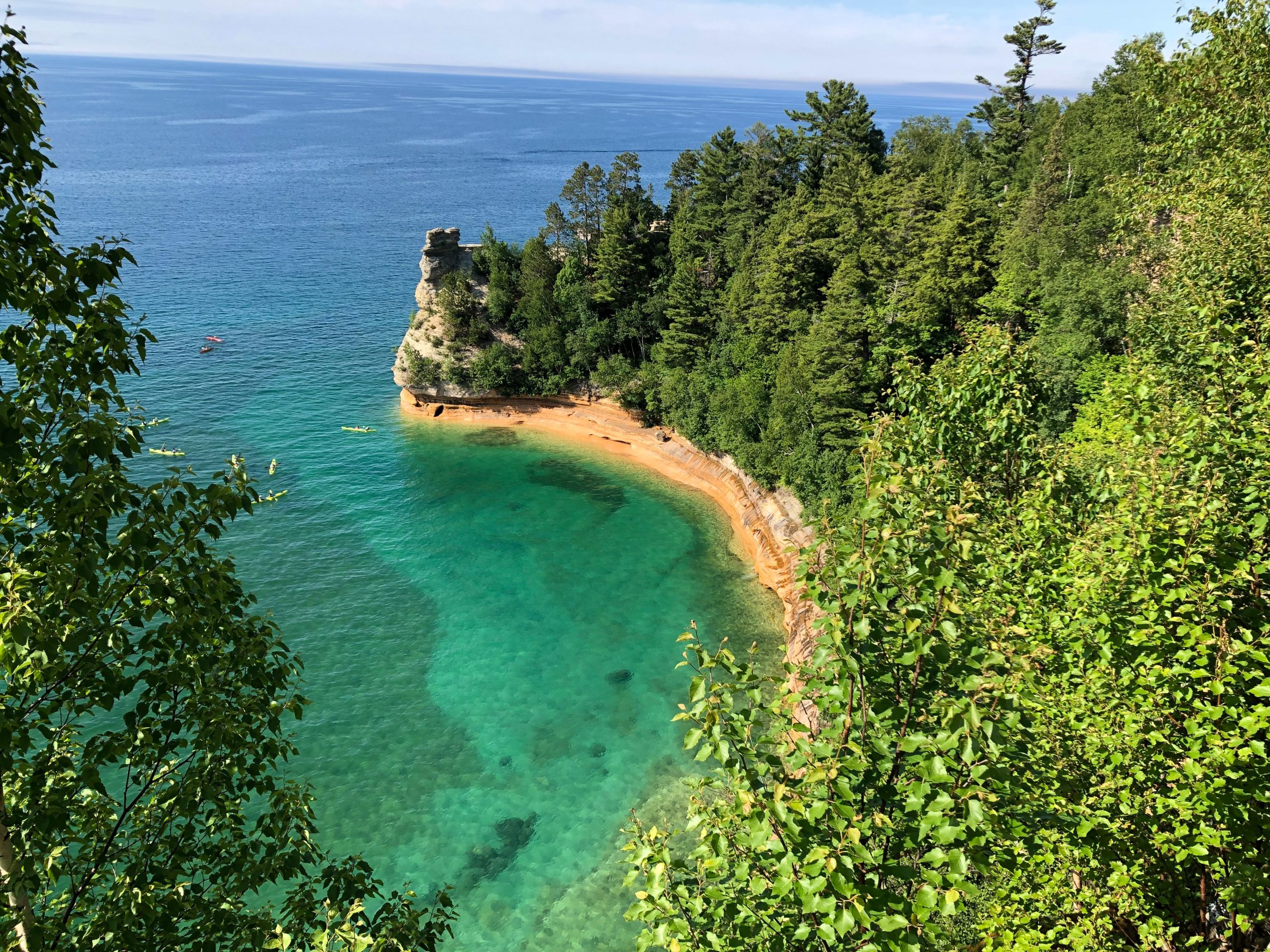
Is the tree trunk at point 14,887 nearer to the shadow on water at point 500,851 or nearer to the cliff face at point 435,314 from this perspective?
the shadow on water at point 500,851

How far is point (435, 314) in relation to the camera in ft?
210

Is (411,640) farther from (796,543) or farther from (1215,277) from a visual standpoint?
(1215,277)

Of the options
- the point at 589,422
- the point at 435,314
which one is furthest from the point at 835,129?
the point at 435,314

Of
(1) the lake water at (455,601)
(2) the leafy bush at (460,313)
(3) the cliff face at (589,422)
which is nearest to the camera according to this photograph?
(1) the lake water at (455,601)

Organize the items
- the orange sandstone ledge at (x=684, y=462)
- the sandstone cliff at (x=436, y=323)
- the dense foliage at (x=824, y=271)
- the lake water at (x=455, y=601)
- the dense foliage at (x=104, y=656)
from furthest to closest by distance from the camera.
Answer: the sandstone cliff at (x=436, y=323), the orange sandstone ledge at (x=684, y=462), the dense foliage at (x=824, y=271), the lake water at (x=455, y=601), the dense foliage at (x=104, y=656)

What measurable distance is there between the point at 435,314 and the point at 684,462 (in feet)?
93.4

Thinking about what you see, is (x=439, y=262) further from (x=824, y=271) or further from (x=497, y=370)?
(x=824, y=271)

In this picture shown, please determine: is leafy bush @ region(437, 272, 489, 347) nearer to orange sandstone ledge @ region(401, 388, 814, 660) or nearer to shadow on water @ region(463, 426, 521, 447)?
orange sandstone ledge @ region(401, 388, 814, 660)

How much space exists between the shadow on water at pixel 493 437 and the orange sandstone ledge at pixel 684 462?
2.92 feet

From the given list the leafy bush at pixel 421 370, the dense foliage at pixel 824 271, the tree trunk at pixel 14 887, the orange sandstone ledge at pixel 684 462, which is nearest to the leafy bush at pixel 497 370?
the dense foliage at pixel 824 271

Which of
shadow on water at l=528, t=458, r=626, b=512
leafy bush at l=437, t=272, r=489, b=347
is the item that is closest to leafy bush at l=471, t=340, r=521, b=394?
leafy bush at l=437, t=272, r=489, b=347

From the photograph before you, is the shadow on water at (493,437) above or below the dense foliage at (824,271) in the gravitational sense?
below

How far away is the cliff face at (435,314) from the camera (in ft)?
206

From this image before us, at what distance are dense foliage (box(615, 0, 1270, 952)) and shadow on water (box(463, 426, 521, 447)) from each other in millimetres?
43469
